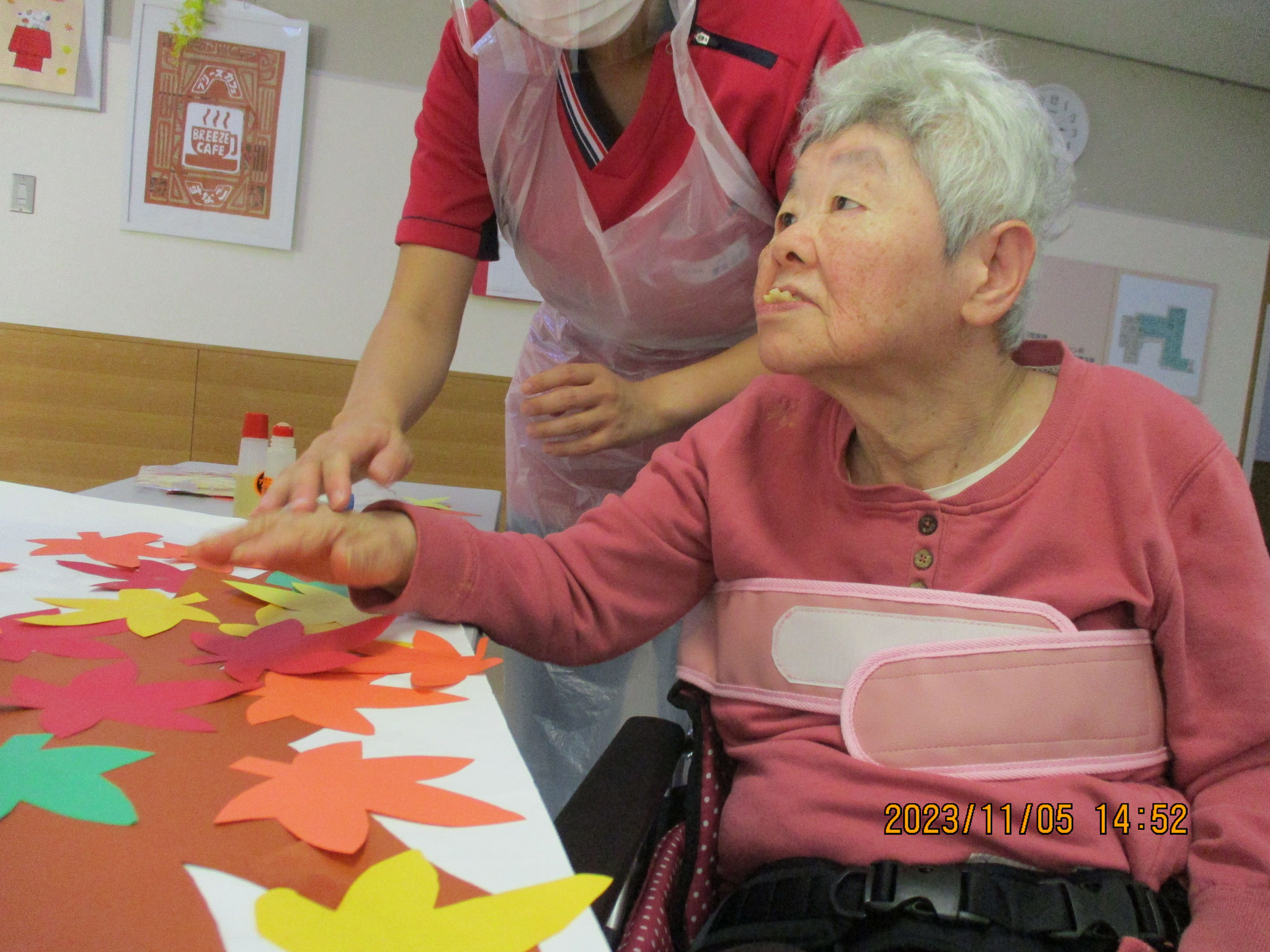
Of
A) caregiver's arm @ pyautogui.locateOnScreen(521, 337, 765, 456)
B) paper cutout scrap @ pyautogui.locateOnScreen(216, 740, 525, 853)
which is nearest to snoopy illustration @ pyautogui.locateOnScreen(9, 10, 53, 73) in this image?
caregiver's arm @ pyautogui.locateOnScreen(521, 337, 765, 456)

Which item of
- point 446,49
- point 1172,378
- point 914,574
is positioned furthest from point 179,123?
point 1172,378

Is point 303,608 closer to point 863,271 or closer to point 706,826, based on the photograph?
point 706,826

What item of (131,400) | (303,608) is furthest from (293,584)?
(131,400)

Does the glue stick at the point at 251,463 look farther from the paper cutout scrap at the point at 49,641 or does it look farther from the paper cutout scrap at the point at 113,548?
the paper cutout scrap at the point at 49,641

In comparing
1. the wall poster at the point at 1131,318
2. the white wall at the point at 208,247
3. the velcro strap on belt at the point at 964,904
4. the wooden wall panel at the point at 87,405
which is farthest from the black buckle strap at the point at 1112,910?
the wall poster at the point at 1131,318

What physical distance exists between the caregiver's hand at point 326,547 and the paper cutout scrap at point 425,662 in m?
0.06

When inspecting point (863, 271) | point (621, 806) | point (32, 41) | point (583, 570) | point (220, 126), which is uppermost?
point (32, 41)

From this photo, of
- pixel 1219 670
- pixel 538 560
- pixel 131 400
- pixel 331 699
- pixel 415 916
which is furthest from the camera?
pixel 131 400

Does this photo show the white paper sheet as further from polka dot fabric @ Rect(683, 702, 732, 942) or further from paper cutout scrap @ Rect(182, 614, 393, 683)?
polka dot fabric @ Rect(683, 702, 732, 942)

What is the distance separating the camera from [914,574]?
30.1 inches

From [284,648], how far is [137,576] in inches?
10.5

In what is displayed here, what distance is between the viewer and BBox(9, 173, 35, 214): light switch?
102 inches

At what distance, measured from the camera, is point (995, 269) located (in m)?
0.79

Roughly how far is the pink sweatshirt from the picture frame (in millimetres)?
2601
